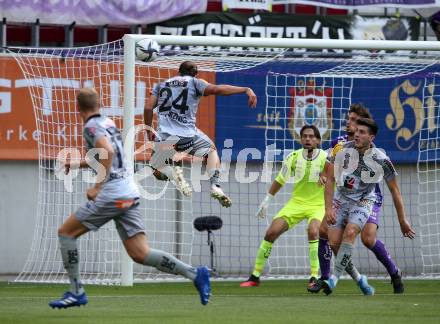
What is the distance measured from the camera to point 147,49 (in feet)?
52.4

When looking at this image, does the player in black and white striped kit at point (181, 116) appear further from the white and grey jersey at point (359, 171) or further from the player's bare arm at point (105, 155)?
the player's bare arm at point (105, 155)

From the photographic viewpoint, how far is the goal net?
1822 centimetres

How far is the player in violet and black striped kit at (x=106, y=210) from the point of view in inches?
414

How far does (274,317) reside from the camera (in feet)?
35.2

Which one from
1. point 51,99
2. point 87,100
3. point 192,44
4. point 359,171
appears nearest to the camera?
point 87,100

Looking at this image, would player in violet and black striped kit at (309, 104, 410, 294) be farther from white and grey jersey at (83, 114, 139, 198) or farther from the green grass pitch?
white and grey jersey at (83, 114, 139, 198)

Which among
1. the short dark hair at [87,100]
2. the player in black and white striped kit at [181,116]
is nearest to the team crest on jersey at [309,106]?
the player in black and white striped kit at [181,116]

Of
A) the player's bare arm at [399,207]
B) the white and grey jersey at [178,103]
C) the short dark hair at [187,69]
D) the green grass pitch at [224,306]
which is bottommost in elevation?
the green grass pitch at [224,306]

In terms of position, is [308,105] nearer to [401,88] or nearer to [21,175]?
[401,88]

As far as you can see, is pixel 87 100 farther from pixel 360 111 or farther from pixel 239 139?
pixel 239 139

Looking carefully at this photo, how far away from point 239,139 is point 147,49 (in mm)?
4718

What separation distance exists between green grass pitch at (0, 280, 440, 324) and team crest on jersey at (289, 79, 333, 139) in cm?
438

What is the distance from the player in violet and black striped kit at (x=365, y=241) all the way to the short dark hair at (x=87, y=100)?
14.3 feet

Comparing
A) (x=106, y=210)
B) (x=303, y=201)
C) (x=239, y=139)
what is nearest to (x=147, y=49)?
(x=303, y=201)
